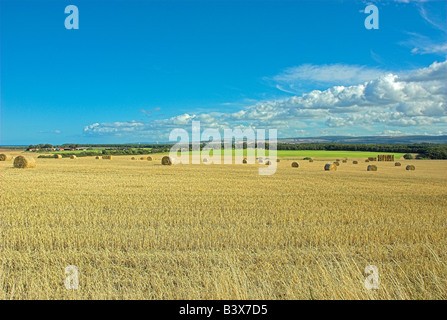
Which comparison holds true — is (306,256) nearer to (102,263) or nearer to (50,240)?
(102,263)

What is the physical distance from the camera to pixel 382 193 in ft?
51.9

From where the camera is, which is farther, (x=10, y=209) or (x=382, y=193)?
(x=382, y=193)

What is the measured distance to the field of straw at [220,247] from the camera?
485 centimetres

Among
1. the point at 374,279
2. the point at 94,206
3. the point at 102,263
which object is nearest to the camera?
the point at 374,279

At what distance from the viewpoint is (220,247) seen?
703cm

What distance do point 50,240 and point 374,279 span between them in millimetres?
6676

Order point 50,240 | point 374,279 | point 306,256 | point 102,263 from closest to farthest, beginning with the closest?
point 374,279
point 102,263
point 306,256
point 50,240

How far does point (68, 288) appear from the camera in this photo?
4.87m

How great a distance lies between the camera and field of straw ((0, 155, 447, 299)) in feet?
15.9

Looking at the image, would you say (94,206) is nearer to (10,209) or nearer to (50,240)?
(10,209)

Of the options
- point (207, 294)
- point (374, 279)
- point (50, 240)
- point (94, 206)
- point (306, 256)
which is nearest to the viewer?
point (207, 294)

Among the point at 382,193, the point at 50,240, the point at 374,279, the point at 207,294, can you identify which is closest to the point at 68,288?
the point at 207,294
